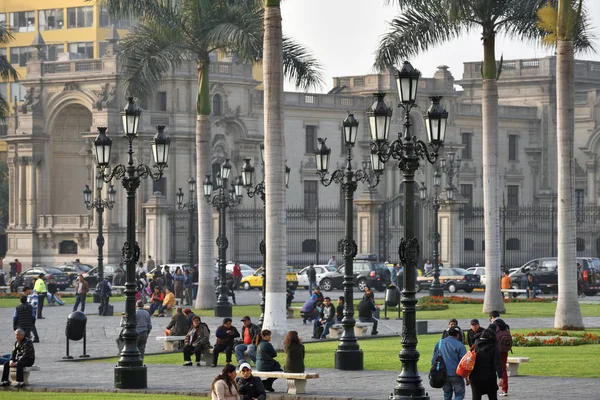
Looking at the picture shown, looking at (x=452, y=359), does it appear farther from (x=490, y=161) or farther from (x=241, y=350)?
(x=490, y=161)

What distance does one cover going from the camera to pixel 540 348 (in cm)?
2984

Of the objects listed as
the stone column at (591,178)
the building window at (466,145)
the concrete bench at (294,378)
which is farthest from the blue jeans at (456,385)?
the stone column at (591,178)

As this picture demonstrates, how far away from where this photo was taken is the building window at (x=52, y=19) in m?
96.6

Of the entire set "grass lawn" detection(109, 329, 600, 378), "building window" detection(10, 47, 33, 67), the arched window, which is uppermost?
"building window" detection(10, 47, 33, 67)

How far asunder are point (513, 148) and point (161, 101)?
27.6 meters

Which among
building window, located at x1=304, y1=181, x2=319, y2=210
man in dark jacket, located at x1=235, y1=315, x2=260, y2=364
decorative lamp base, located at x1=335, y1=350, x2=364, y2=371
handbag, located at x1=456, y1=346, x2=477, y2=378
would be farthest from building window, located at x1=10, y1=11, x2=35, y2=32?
handbag, located at x1=456, y1=346, x2=477, y2=378

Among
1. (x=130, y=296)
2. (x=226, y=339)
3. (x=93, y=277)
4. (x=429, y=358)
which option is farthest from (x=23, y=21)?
(x=130, y=296)

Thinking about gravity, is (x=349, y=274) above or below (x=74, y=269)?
above

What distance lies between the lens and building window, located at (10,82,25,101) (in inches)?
3831

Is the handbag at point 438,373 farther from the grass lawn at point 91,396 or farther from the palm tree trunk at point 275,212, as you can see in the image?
the palm tree trunk at point 275,212

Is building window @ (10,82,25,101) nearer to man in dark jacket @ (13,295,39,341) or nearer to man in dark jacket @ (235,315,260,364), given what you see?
man in dark jacket @ (13,295,39,341)

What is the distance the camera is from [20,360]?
2497 centimetres

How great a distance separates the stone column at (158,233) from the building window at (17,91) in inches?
1216

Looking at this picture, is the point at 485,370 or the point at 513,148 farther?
the point at 513,148
